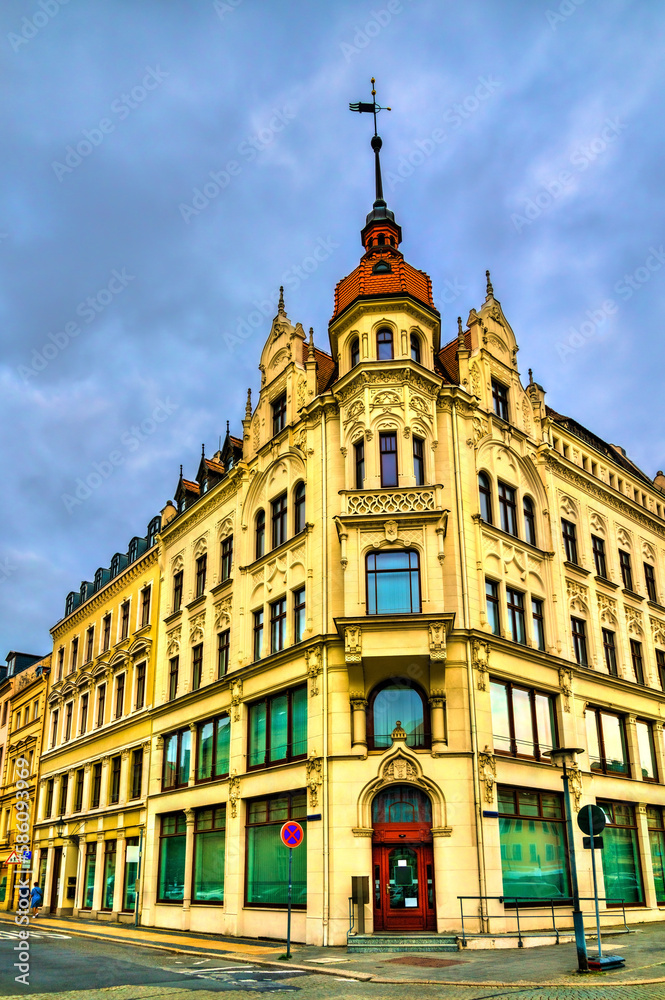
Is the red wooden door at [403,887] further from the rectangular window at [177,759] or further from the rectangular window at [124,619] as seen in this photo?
the rectangular window at [124,619]

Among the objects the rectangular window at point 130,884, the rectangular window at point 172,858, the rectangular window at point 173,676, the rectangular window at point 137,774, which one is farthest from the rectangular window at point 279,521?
the rectangular window at point 130,884

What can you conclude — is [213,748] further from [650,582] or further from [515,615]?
[650,582]

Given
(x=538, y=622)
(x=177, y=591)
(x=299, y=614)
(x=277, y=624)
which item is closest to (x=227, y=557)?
(x=177, y=591)

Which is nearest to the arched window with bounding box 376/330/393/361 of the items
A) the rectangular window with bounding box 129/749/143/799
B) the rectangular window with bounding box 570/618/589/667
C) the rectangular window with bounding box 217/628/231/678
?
the rectangular window with bounding box 570/618/589/667

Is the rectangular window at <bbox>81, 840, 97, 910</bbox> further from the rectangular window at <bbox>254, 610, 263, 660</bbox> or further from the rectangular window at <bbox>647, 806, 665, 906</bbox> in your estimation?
the rectangular window at <bbox>647, 806, 665, 906</bbox>

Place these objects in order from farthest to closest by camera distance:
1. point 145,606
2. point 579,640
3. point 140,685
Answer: point 145,606 < point 140,685 < point 579,640

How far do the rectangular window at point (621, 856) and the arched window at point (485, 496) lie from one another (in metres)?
11.3

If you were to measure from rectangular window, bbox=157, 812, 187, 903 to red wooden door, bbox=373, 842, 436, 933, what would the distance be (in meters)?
12.3

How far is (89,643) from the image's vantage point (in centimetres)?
5078

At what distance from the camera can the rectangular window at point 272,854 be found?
26.7m

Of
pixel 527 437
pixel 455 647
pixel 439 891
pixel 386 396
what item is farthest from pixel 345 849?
pixel 527 437

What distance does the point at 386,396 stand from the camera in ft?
95.6

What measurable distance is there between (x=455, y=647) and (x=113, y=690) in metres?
24.7

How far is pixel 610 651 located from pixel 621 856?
7.76 meters
